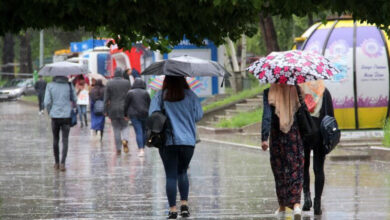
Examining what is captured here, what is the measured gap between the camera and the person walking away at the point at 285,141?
32.8 feet

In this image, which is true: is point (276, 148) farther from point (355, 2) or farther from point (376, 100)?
point (376, 100)

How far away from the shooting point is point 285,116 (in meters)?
9.98

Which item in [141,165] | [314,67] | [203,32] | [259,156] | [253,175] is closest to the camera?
[203,32]

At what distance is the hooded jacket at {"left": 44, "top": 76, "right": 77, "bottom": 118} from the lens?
635 inches

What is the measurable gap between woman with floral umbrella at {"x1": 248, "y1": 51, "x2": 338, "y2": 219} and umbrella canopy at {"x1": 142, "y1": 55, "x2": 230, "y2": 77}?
0.80 metres

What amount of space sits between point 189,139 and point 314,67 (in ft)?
5.23

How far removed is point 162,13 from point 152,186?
5.82 metres

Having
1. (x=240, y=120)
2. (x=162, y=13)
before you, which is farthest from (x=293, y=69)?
A: (x=240, y=120)

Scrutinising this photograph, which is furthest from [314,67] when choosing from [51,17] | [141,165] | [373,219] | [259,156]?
[259,156]

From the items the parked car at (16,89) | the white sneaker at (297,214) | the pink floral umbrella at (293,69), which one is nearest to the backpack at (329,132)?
the pink floral umbrella at (293,69)

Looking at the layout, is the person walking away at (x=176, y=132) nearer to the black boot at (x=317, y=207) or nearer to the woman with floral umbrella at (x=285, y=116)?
the woman with floral umbrella at (x=285, y=116)

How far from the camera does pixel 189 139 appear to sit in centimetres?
1037

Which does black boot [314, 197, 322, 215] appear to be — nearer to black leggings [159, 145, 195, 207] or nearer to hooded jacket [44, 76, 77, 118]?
black leggings [159, 145, 195, 207]

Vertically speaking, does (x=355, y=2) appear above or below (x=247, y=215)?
above
